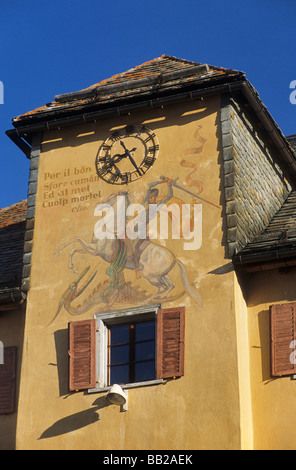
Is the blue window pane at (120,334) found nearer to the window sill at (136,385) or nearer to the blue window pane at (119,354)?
the blue window pane at (119,354)

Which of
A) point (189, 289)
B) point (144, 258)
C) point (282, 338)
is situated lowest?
point (282, 338)

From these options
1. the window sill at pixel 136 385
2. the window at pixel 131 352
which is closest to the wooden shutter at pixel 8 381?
the window sill at pixel 136 385

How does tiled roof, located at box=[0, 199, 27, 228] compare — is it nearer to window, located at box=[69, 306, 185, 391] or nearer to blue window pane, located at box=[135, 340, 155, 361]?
window, located at box=[69, 306, 185, 391]

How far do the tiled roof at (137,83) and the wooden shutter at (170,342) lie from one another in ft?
15.1

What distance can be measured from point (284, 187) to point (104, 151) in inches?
174

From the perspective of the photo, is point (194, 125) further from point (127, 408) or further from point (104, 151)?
point (127, 408)

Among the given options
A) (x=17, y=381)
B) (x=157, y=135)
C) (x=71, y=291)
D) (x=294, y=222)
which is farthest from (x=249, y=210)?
(x=17, y=381)

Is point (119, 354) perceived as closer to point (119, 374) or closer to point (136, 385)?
point (119, 374)

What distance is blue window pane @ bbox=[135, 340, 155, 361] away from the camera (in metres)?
18.7

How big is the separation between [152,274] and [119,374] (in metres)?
1.86

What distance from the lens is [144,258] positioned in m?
19.5

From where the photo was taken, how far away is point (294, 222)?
813 inches

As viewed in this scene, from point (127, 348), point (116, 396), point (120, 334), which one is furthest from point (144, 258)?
point (116, 396)

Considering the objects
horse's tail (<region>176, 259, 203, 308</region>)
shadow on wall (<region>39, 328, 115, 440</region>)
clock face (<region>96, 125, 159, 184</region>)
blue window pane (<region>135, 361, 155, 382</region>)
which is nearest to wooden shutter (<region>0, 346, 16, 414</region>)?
shadow on wall (<region>39, 328, 115, 440</region>)
